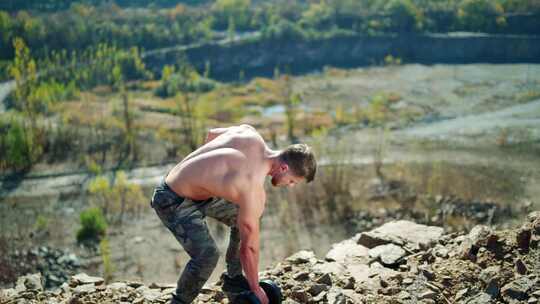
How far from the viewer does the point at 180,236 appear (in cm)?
443

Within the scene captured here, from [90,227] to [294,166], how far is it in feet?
26.6

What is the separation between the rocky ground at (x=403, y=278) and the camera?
4863mm

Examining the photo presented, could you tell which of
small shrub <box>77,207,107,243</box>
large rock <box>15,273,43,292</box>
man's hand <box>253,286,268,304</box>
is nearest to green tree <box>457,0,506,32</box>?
small shrub <box>77,207,107,243</box>

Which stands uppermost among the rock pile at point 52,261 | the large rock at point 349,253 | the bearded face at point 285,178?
the bearded face at point 285,178

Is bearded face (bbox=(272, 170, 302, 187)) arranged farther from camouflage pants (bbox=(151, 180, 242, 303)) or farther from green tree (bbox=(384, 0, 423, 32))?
green tree (bbox=(384, 0, 423, 32))

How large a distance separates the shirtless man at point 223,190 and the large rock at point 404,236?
2.67 m

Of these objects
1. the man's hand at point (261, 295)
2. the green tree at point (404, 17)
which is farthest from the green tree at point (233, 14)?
the man's hand at point (261, 295)

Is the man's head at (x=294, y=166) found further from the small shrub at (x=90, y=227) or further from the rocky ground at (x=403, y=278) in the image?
the small shrub at (x=90, y=227)

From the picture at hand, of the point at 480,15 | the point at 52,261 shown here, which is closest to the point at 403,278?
the point at 52,261

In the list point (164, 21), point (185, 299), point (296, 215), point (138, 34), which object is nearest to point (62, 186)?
point (296, 215)

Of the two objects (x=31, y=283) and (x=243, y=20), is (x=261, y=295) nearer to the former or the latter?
(x=31, y=283)

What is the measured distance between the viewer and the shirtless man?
4.21 meters

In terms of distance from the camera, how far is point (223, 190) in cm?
425

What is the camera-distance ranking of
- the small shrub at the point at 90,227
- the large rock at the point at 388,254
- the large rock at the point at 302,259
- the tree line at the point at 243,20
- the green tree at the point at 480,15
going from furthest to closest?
1. the green tree at the point at 480,15
2. the tree line at the point at 243,20
3. the small shrub at the point at 90,227
4. the large rock at the point at 302,259
5. the large rock at the point at 388,254
